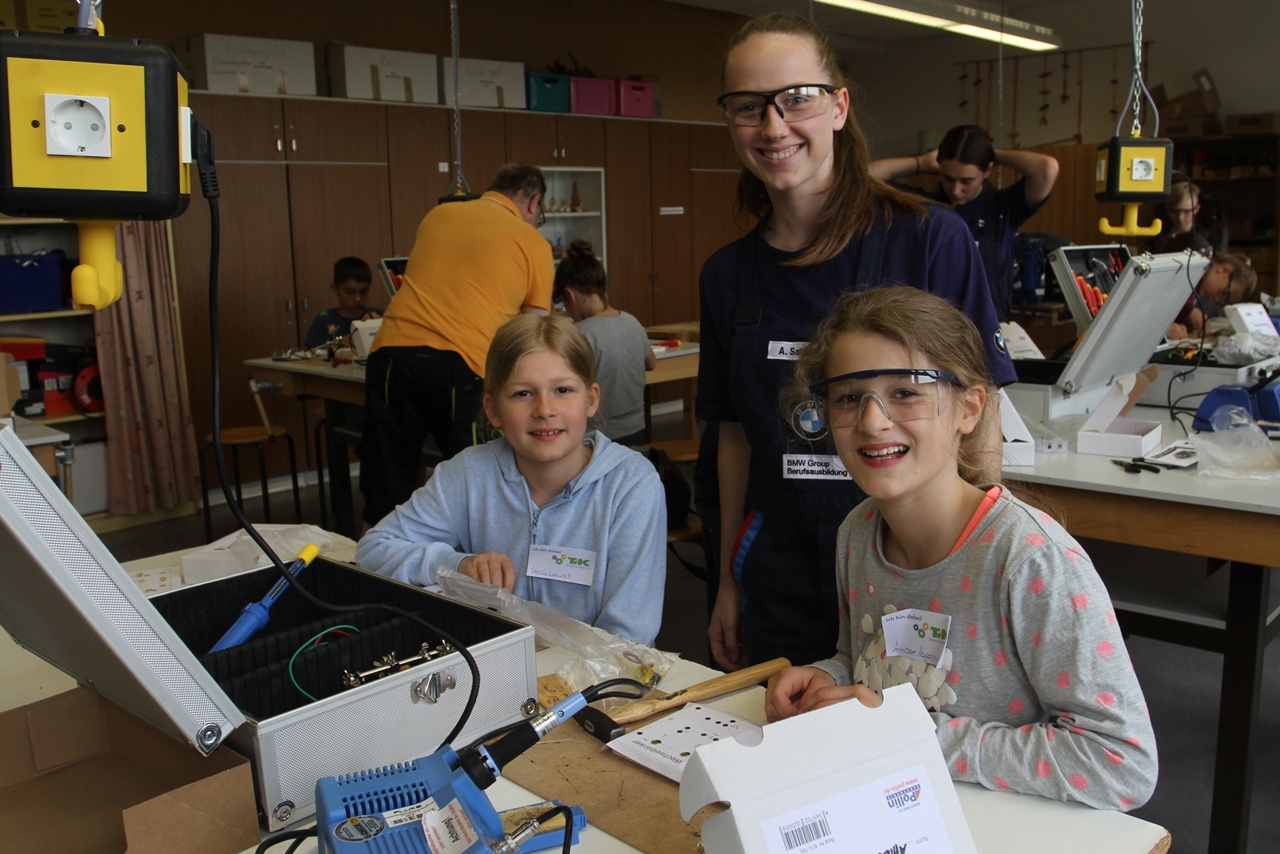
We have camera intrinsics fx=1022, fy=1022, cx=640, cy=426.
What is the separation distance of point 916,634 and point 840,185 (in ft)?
2.53

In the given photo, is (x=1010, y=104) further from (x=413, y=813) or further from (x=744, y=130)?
(x=413, y=813)

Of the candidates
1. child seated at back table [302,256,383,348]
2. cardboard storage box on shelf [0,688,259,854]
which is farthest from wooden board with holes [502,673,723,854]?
child seated at back table [302,256,383,348]

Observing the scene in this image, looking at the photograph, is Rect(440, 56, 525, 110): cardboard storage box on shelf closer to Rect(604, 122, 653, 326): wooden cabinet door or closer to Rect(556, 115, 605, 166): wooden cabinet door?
Rect(556, 115, 605, 166): wooden cabinet door

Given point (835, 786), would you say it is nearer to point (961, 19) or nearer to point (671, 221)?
point (671, 221)

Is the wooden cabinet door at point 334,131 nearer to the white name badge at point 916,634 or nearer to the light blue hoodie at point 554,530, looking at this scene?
the light blue hoodie at point 554,530

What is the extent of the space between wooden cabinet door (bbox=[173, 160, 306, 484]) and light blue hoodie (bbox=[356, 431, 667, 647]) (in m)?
3.82

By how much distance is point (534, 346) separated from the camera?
1.87 m

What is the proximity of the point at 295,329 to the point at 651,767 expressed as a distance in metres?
5.10

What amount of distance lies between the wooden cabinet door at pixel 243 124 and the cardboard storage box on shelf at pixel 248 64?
0.20 ft

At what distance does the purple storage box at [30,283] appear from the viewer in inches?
179

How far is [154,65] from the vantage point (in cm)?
75

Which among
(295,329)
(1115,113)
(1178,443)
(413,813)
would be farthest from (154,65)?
(1115,113)

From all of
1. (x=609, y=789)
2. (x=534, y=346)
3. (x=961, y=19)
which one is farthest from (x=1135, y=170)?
(x=961, y=19)

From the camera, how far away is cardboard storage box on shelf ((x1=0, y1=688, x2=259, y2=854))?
907mm
